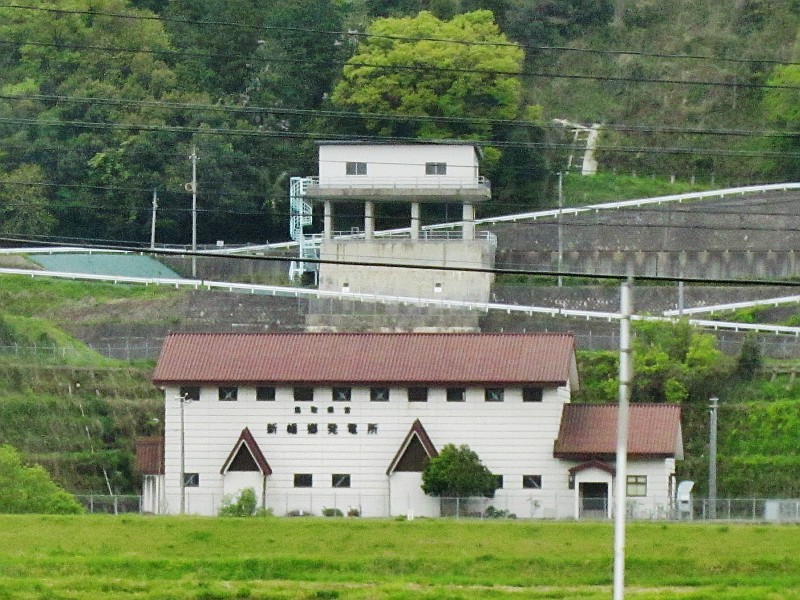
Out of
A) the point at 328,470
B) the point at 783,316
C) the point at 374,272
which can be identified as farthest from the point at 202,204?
the point at 328,470

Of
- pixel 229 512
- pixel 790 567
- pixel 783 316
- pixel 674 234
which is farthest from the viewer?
pixel 674 234

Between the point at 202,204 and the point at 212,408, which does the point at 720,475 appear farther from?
the point at 202,204

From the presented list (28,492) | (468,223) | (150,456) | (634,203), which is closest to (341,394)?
(150,456)

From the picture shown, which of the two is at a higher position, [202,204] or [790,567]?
[202,204]

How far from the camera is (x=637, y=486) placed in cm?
5706

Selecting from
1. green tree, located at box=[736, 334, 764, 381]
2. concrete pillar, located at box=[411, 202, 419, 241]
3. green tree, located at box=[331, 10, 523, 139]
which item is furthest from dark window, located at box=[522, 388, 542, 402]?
green tree, located at box=[331, 10, 523, 139]

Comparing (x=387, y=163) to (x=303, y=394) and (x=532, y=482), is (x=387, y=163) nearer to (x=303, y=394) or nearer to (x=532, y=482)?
(x=303, y=394)

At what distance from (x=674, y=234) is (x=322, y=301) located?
14.6 meters

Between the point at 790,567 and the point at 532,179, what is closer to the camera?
the point at 790,567

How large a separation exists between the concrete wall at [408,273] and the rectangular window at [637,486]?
834 inches

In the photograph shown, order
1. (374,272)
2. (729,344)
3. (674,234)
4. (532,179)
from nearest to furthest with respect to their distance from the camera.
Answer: (729,344)
(374,272)
(674,234)
(532,179)

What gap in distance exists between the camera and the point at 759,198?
85.8 m

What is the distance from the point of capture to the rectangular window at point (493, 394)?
59.2 meters

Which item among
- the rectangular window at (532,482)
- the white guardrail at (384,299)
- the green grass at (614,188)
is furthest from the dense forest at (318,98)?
the rectangular window at (532,482)
